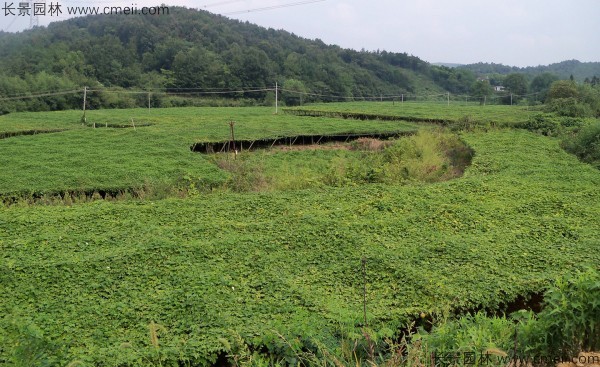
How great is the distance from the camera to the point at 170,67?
44.7 metres

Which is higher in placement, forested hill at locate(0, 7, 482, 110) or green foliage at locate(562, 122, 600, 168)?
forested hill at locate(0, 7, 482, 110)

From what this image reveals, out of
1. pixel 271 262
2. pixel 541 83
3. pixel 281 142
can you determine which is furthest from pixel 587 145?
→ pixel 541 83

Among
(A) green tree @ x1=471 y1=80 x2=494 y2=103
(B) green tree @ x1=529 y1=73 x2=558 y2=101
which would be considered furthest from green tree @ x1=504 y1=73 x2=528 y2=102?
(A) green tree @ x1=471 y1=80 x2=494 y2=103

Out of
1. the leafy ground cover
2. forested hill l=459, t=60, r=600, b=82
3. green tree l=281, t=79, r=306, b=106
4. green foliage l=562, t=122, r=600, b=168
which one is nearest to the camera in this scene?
the leafy ground cover

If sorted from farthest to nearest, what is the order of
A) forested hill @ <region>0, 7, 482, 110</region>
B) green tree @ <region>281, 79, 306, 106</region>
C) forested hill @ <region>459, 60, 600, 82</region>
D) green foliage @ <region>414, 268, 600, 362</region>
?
forested hill @ <region>459, 60, 600, 82</region> → green tree @ <region>281, 79, 306, 106</region> → forested hill @ <region>0, 7, 482, 110</region> → green foliage @ <region>414, 268, 600, 362</region>

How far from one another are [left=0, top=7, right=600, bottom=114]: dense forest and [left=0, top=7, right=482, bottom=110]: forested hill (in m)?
0.08

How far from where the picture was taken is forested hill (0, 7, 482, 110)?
128 feet

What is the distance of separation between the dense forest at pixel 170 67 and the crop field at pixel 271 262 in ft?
87.4

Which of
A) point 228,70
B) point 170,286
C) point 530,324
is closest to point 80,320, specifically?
point 170,286

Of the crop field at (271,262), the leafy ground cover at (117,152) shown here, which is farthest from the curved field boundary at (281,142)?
the crop field at (271,262)

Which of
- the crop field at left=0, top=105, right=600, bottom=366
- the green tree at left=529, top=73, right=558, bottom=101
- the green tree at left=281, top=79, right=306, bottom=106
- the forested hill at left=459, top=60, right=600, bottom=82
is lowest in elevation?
the crop field at left=0, top=105, right=600, bottom=366

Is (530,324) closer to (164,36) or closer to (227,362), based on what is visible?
(227,362)

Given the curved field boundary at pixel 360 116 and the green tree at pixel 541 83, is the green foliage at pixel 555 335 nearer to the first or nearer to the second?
the curved field boundary at pixel 360 116

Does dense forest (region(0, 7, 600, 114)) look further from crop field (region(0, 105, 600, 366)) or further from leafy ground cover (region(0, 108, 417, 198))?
crop field (region(0, 105, 600, 366))
